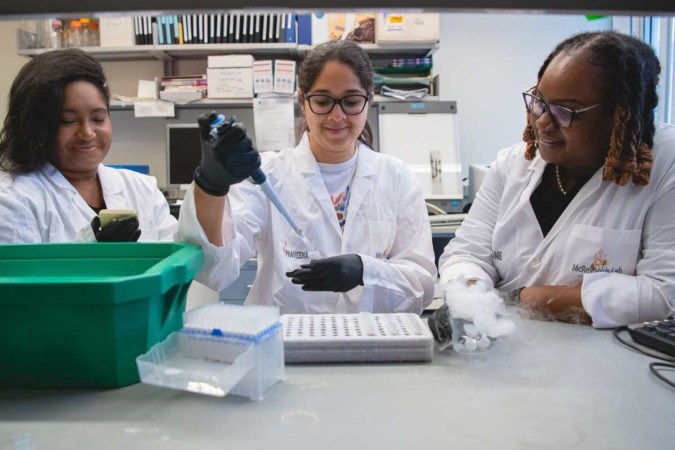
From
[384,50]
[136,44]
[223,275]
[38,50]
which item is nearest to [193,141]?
[136,44]

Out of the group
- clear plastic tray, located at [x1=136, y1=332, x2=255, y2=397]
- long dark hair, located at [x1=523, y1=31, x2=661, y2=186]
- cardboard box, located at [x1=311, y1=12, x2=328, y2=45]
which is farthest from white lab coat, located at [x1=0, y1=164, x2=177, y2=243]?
cardboard box, located at [x1=311, y1=12, x2=328, y2=45]

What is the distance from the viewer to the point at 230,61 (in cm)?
325

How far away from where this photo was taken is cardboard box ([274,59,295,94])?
322 cm

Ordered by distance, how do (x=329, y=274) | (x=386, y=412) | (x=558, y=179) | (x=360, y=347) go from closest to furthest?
(x=386, y=412) < (x=360, y=347) < (x=329, y=274) < (x=558, y=179)

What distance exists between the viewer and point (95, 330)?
73 centimetres

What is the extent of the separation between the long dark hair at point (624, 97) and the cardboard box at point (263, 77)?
7.12ft

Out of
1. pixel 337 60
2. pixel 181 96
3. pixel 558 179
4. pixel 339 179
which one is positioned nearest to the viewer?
pixel 558 179

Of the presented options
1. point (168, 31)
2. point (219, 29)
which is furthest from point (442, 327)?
point (168, 31)

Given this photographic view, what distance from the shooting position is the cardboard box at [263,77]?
323cm

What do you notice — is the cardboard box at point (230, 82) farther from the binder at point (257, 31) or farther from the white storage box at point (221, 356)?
the white storage box at point (221, 356)

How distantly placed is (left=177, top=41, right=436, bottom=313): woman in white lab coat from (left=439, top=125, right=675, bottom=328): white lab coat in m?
0.16

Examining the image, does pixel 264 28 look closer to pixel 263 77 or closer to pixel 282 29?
pixel 282 29

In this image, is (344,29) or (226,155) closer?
(226,155)

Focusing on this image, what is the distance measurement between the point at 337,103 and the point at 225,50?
2040 millimetres
